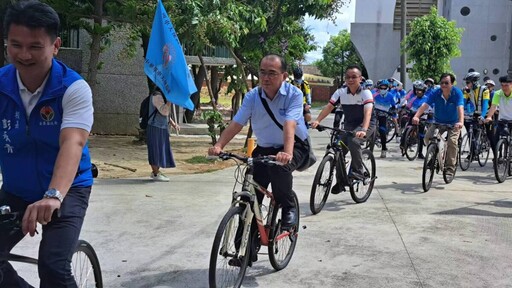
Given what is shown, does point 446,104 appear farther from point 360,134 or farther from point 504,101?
point 360,134

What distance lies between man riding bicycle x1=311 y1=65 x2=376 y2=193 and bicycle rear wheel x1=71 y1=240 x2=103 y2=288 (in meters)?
4.55

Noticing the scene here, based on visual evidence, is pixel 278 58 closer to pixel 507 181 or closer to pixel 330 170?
pixel 330 170

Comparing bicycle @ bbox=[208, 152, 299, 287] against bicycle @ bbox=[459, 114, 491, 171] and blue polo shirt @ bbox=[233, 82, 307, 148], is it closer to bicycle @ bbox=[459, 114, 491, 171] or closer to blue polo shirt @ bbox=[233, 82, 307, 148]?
blue polo shirt @ bbox=[233, 82, 307, 148]

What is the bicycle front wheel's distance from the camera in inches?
323

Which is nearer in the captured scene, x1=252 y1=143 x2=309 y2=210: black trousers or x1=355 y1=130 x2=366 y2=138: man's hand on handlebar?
x1=252 y1=143 x2=309 y2=210: black trousers

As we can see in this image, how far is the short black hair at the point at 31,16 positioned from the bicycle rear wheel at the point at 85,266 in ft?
3.76

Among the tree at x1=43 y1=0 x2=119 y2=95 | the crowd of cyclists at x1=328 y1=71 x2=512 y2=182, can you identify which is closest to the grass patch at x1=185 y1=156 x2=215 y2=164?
the tree at x1=43 y1=0 x2=119 y2=95

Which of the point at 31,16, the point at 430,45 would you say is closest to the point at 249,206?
the point at 31,16

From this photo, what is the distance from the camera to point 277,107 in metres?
4.99

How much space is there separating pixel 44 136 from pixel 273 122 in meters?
2.50

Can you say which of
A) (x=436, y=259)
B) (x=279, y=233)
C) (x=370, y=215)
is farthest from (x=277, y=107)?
(x=370, y=215)

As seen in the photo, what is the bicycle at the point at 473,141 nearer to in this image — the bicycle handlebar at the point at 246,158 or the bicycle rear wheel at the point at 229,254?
the bicycle handlebar at the point at 246,158

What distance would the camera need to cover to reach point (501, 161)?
10719 millimetres

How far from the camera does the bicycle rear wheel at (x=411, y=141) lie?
13468 mm
